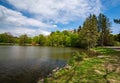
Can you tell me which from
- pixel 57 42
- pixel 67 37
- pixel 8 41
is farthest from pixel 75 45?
pixel 8 41

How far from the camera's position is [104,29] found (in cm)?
7350

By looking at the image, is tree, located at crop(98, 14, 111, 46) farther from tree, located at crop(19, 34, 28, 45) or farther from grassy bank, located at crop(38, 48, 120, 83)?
tree, located at crop(19, 34, 28, 45)

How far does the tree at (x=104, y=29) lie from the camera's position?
7212 cm

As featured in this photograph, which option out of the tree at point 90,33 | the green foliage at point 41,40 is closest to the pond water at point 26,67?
the tree at point 90,33

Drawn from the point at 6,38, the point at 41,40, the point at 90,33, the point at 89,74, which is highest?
the point at 6,38

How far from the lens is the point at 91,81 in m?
9.98

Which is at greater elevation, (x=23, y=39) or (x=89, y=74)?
(x=23, y=39)

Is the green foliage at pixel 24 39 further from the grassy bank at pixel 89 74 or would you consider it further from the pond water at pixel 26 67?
the grassy bank at pixel 89 74

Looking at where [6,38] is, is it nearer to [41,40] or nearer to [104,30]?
[41,40]

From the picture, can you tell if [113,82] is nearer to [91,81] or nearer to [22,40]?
[91,81]

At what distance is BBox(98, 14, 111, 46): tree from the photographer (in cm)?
→ 7212

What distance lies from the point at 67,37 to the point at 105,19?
3573 centimetres

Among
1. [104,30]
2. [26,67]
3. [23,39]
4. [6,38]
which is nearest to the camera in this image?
[26,67]

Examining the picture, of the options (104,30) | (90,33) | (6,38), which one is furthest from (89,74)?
(6,38)
